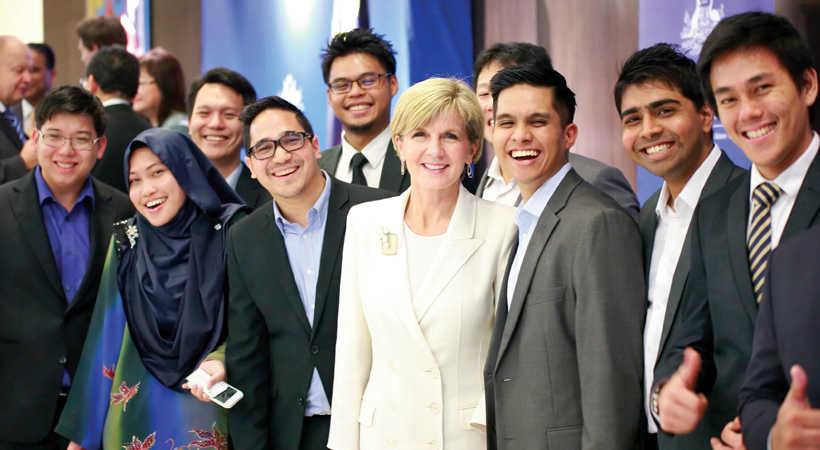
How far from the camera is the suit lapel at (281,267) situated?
2857 millimetres

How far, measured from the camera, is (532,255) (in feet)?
7.48

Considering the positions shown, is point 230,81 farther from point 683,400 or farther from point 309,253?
point 683,400

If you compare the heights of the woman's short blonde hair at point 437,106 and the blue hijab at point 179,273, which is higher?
the woman's short blonde hair at point 437,106

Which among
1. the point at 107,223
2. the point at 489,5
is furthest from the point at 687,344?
the point at 489,5

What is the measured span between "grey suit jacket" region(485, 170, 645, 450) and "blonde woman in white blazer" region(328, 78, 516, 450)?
129 millimetres

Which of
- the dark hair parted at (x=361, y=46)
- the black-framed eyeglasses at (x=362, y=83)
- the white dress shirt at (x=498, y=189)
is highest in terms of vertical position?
the dark hair parted at (x=361, y=46)

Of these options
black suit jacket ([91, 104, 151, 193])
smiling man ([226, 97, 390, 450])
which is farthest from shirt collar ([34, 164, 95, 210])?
smiling man ([226, 97, 390, 450])

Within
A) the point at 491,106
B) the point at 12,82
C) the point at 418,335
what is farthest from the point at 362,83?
the point at 12,82

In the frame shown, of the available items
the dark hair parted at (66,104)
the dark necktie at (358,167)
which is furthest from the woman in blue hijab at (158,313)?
the dark necktie at (358,167)

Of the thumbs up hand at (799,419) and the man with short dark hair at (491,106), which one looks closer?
the thumbs up hand at (799,419)

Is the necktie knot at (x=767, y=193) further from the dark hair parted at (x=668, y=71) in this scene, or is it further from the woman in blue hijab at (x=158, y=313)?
the woman in blue hijab at (x=158, y=313)

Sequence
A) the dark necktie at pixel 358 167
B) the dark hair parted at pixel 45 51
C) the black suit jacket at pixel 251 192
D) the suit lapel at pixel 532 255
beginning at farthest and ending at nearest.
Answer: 1. the dark hair parted at pixel 45 51
2. the black suit jacket at pixel 251 192
3. the dark necktie at pixel 358 167
4. the suit lapel at pixel 532 255

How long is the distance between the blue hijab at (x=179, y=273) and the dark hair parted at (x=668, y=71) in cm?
174

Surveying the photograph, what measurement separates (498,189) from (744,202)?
1.61 m
